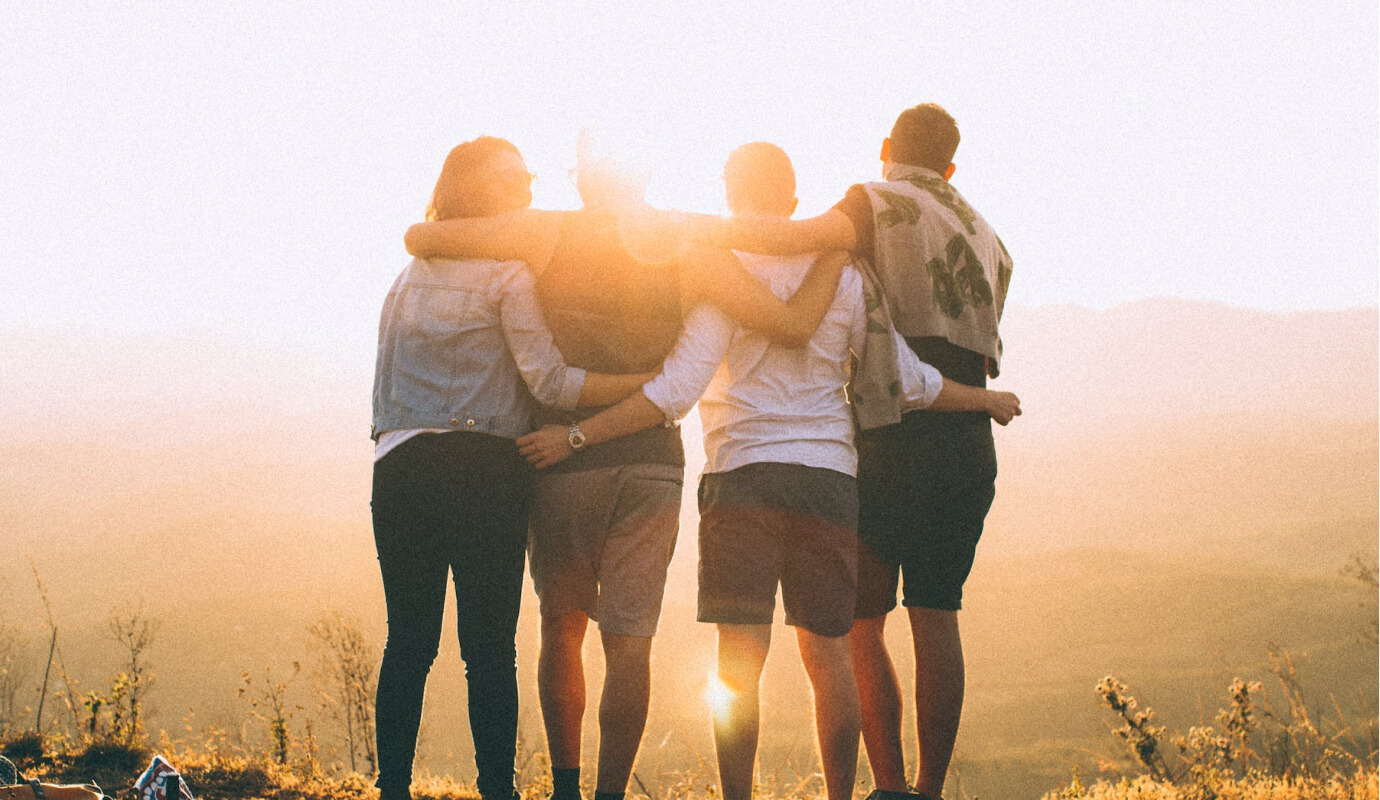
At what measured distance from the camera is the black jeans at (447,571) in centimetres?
269

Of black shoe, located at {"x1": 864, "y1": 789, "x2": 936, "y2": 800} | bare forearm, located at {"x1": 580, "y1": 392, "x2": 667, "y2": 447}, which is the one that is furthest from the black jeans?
black shoe, located at {"x1": 864, "y1": 789, "x2": 936, "y2": 800}

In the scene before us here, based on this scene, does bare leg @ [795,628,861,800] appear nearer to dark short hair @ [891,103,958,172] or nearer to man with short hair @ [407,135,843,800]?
man with short hair @ [407,135,843,800]

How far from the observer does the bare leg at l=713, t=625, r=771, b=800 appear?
2.76 m

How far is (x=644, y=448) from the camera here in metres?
2.87

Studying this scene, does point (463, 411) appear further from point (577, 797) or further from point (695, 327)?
point (577, 797)

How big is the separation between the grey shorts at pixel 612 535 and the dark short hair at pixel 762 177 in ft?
2.87

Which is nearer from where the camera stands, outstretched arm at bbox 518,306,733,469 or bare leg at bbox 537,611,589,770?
outstretched arm at bbox 518,306,733,469

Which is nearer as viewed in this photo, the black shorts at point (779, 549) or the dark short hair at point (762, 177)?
the black shorts at point (779, 549)

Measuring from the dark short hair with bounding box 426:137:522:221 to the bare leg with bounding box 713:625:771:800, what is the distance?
154 centimetres

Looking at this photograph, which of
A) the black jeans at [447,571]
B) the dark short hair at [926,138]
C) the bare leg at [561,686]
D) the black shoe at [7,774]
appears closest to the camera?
the black shoe at [7,774]

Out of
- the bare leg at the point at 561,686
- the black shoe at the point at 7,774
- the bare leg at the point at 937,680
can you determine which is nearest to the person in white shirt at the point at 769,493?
the bare leg at the point at 937,680

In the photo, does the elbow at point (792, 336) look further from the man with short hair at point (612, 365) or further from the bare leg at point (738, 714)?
the bare leg at point (738, 714)

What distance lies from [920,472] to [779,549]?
538 millimetres

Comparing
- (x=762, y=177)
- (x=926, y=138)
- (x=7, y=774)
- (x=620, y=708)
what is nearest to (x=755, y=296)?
(x=762, y=177)
